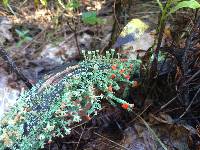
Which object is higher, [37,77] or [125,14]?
[125,14]

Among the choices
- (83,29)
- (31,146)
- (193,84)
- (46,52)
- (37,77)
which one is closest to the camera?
(31,146)

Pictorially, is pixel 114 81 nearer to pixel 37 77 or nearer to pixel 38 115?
pixel 38 115

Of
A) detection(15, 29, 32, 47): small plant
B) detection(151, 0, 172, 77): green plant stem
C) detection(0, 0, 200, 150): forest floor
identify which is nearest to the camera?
detection(151, 0, 172, 77): green plant stem

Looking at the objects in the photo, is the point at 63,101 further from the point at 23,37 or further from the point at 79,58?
the point at 23,37

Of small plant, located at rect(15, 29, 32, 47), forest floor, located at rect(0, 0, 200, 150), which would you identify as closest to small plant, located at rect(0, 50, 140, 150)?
forest floor, located at rect(0, 0, 200, 150)

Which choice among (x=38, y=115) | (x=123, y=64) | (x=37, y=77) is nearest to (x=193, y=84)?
(x=123, y=64)

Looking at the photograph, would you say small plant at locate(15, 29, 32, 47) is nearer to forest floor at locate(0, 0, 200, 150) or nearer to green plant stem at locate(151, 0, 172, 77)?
forest floor at locate(0, 0, 200, 150)

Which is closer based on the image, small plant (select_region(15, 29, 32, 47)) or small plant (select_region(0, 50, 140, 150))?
small plant (select_region(0, 50, 140, 150))

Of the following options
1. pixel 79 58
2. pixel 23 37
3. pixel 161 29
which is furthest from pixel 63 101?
pixel 23 37

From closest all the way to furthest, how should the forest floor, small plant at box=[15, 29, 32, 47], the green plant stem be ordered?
the green plant stem → the forest floor → small plant at box=[15, 29, 32, 47]
